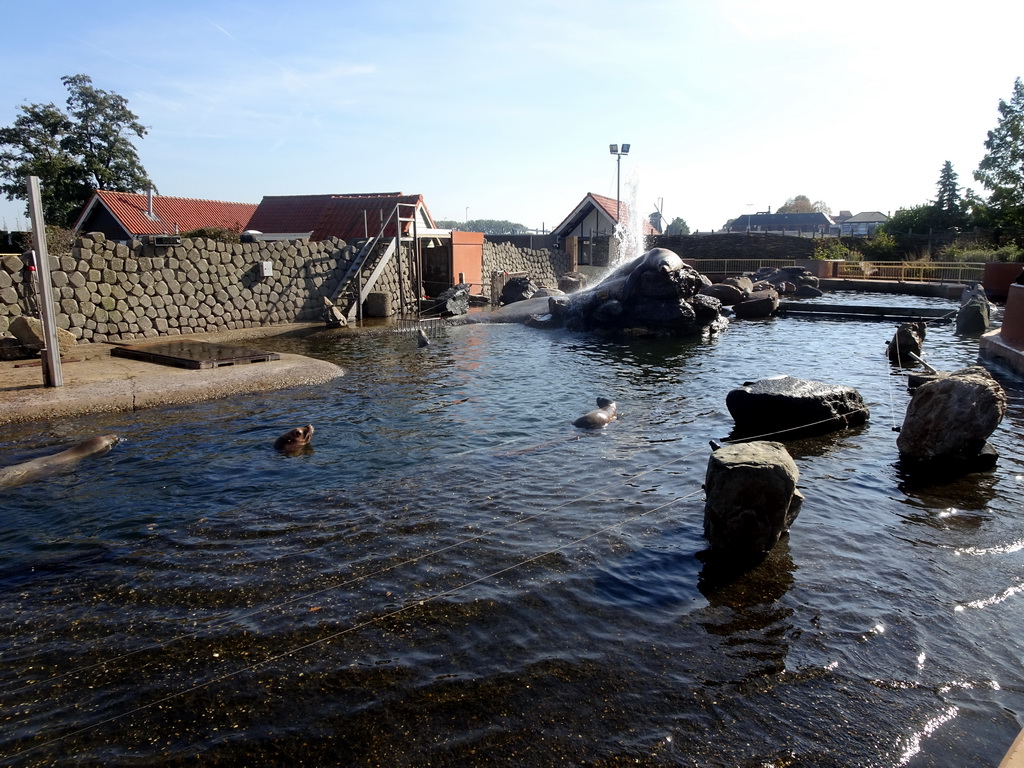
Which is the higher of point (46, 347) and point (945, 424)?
point (46, 347)

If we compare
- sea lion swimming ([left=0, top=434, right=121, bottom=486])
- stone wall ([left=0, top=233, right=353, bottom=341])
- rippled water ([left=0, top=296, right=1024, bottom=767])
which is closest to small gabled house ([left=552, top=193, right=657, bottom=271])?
stone wall ([left=0, top=233, right=353, bottom=341])

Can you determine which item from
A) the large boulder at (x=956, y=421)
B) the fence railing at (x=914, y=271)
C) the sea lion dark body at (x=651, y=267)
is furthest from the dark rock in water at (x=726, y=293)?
the large boulder at (x=956, y=421)

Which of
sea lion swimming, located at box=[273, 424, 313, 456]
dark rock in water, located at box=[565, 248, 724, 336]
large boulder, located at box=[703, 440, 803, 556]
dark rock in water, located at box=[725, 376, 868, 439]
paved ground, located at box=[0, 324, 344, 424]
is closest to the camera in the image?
large boulder, located at box=[703, 440, 803, 556]

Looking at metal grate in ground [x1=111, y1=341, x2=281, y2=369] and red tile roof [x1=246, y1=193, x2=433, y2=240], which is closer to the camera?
metal grate in ground [x1=111, y1=341, x2=281, y2=369]

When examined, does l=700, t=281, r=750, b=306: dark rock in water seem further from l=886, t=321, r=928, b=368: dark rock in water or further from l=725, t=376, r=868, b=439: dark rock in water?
l=725, t=376, r=868, b=439: dark rock in water

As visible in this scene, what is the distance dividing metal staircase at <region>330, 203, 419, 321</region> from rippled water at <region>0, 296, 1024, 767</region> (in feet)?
42.7

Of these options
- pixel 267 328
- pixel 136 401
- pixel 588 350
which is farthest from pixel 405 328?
pixel 136 401

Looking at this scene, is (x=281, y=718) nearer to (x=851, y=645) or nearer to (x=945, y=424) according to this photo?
(x=851, y=645)

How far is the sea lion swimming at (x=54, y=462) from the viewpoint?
25.2 feet

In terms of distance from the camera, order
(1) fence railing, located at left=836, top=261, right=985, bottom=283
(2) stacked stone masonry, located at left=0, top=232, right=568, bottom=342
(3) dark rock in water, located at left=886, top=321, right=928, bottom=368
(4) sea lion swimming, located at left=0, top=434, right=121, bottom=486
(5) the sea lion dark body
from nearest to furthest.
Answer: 1. (4) sea lion swimming, located at left=0, top=434, right=121, bottom=486
2. (2) stacked stone masonry, located at left=0, top=232, right=568, bottom=342
3. (3) dark rock in water, located at left=886, top=321, right=928, bottom=368
4. (5) the sea lion dark body
5. (1) fence railing, located at left=836, top=261, right=985, bottom=283

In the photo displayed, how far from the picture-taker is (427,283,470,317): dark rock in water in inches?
976

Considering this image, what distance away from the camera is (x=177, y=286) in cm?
1795

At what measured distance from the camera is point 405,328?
21203 mm

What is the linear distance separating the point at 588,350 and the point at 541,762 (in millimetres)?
14771
